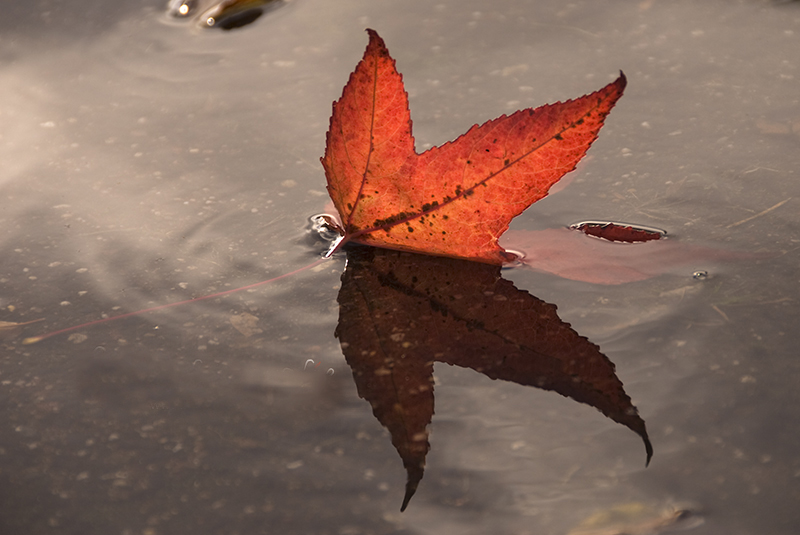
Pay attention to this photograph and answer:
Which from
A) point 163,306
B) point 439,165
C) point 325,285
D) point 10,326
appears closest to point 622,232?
point 439,165

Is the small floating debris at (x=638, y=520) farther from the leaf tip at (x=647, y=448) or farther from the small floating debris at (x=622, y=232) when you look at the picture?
the small floating debris at (x=622, y=232)

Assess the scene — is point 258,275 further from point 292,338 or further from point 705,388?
point 705,388

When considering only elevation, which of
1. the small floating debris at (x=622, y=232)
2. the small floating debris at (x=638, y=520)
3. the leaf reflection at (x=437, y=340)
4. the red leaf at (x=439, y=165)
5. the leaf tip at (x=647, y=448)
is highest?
the red leaf at (x=439, y=165)

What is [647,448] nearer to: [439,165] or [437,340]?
[437,340]

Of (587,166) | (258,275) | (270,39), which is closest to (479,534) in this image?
(258,275)

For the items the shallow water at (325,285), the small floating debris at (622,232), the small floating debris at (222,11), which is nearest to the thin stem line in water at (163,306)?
the shallow water at (325,285)

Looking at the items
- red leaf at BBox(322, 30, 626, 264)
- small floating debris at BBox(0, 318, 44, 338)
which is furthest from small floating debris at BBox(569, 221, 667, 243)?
small floating debris at BBox(0, 318, 44, 338)
